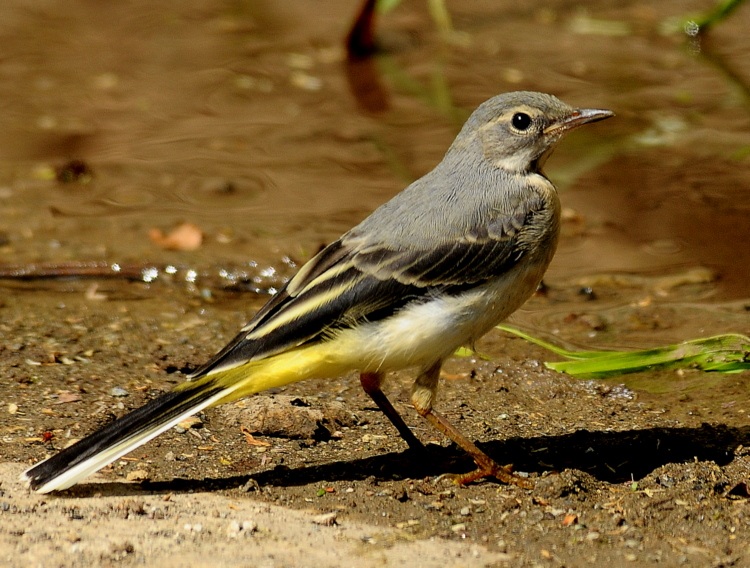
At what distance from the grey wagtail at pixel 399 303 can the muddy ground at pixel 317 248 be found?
0.42 m

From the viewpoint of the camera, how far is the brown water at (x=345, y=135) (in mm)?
8219

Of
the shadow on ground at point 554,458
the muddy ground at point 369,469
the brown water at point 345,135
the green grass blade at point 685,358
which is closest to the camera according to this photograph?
the muddy ground at point 369,469

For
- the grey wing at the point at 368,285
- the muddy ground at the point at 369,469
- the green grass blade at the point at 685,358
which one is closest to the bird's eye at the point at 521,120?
the grey wing at the point at 368,285

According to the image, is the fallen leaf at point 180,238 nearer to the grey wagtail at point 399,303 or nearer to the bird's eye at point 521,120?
the grey wagtail at point 399,303

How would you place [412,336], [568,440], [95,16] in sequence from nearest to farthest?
1. [412,336]
2. [568,440]
3. [95,16]

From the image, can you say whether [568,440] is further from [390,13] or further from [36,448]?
[390,13]

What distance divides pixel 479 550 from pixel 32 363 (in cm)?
309

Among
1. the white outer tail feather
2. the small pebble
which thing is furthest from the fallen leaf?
the small pebble

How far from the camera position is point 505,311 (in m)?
5.67

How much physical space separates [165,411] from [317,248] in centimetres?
328

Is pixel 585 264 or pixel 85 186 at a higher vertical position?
pixel 585 264

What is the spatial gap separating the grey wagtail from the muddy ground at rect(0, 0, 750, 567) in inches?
16.4

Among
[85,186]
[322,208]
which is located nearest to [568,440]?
[322,208]

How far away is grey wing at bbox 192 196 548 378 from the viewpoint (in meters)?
5.40
